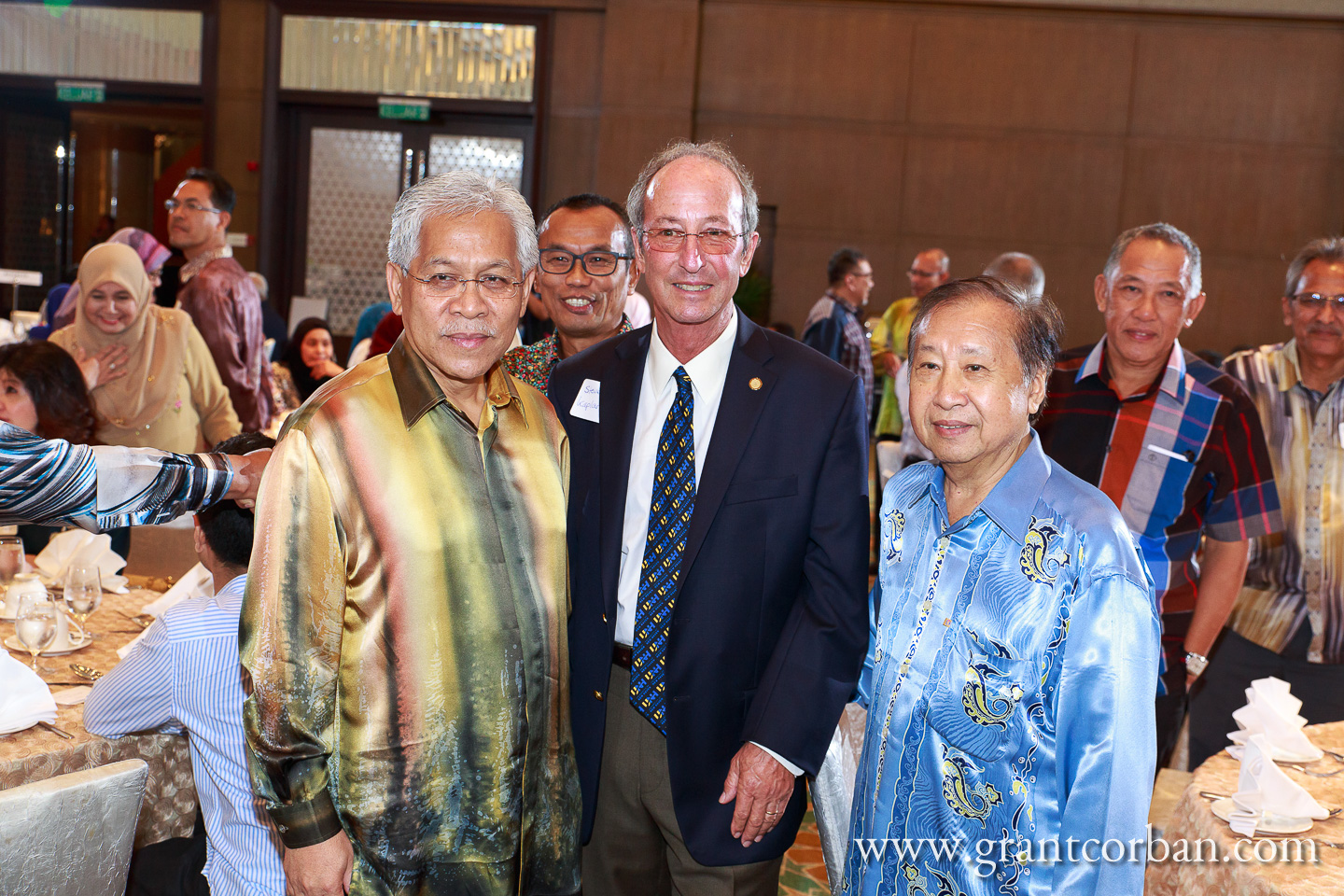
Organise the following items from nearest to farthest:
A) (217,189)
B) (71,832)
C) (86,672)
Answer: (71,832) < (86,672) < (217,189)

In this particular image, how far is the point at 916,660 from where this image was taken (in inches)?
64.2

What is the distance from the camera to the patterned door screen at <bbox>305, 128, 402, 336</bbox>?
9422mm

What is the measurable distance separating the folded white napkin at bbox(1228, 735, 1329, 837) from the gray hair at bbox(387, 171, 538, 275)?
1.73 metres

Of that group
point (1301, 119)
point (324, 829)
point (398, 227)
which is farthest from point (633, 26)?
point (324, 829)

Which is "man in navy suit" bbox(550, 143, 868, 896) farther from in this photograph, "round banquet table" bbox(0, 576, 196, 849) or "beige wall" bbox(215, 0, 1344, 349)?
"beige wall" bbox(215, 0, 1344, 349)

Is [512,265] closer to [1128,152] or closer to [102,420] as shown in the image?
[102,420]

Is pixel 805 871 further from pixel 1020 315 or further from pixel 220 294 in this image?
pixel 220 294

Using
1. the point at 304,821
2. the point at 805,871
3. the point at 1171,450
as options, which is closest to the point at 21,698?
the point at 304,821

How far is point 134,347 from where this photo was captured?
4.23 metres

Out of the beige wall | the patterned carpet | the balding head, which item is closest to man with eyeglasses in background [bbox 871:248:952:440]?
the balding head

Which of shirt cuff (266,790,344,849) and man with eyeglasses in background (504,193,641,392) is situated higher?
man with eyeglasses in background (504,193,641,392)

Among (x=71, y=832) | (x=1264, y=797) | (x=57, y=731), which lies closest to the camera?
(x=71, y=832)

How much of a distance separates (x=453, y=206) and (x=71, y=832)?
4.04 ft

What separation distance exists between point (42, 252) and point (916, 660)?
1060 cm
